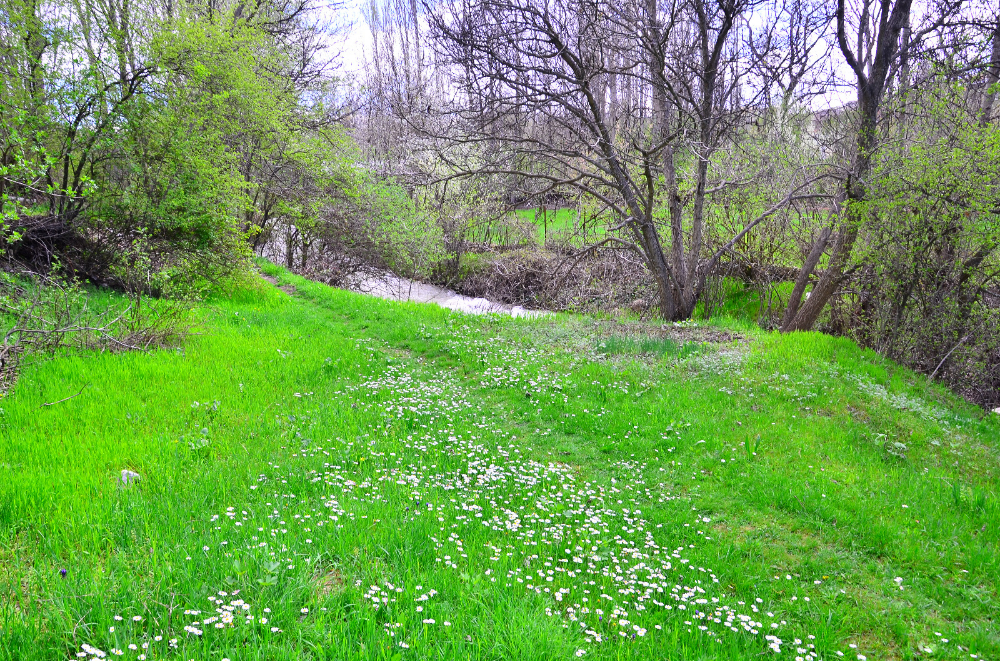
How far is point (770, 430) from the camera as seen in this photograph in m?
7.91

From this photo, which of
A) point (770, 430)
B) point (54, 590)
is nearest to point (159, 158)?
point (54, 590)

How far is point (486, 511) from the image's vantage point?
5.21 meters

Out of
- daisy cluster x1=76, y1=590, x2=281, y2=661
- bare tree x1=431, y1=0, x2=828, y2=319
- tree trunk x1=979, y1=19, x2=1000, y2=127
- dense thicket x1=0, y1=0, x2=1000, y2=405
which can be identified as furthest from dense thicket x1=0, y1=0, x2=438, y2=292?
tree trunk x1=979, y1=19, x2=1000, y2=127

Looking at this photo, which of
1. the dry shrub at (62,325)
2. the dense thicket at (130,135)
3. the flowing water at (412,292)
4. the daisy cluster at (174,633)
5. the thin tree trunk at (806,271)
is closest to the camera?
the daisy cluster at (174,633)

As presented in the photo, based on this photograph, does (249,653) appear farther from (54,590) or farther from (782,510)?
(782,510)

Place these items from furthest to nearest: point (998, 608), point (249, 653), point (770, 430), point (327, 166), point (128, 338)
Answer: point (327, 166) → point (128, 338) → point (770, 430) → point (998, 608) → point (249, 653)

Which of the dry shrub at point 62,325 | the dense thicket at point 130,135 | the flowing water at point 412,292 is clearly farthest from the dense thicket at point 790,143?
the flowing water at point 412,292

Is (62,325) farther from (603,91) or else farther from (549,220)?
(549,220)

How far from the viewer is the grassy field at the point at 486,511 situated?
3.30 metres

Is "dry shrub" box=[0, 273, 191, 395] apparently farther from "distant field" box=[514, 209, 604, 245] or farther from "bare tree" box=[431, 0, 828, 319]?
"distant field" box=[514, 209, 604, 245]

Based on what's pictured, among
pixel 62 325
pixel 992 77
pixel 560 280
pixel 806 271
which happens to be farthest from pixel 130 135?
pixel 992 77

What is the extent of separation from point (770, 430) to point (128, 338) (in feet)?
34.0

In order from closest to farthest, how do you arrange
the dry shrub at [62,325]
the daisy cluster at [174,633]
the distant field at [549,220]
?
the daisy cluster at [174,633]
the dry shrub at [62,325]
the distant field at [549,220]

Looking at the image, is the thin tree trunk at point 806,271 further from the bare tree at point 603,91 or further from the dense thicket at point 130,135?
the dense thicket at point 130,135
